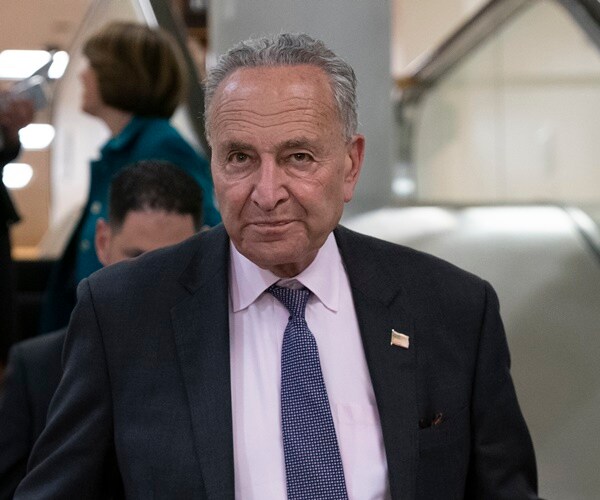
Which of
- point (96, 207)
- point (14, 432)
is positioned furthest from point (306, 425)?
point (96, 207)

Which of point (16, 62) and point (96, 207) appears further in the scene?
point (16, 62)

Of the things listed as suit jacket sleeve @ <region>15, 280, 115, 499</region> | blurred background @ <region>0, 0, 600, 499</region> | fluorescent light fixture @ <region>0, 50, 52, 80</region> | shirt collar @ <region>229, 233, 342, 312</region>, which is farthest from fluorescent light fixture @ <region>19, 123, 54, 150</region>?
suit jacket sleeve @ <region>15, 280, 115, 499</region>

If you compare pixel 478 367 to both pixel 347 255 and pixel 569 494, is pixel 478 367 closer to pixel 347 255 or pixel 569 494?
pixel 347 255

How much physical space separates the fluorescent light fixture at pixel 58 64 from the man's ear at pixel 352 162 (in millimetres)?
3930

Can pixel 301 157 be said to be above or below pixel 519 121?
below

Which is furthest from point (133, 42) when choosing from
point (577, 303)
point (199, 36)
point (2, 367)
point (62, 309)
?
point (199, 36)

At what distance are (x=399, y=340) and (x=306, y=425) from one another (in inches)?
10.0

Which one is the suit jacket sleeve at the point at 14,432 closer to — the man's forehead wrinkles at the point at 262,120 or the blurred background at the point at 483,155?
the man's forehead wrinkles at the point at 262,120

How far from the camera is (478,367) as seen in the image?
2.29 metres

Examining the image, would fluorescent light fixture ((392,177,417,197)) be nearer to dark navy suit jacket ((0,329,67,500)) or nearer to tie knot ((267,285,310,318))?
dark navy suit jacket ((0,329,67,500))

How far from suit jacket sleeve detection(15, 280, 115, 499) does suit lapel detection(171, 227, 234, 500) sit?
0.15m

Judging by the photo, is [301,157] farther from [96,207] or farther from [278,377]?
[96,207]

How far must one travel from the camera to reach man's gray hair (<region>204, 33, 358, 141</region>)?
2139 mm

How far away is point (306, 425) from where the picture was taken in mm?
2141
